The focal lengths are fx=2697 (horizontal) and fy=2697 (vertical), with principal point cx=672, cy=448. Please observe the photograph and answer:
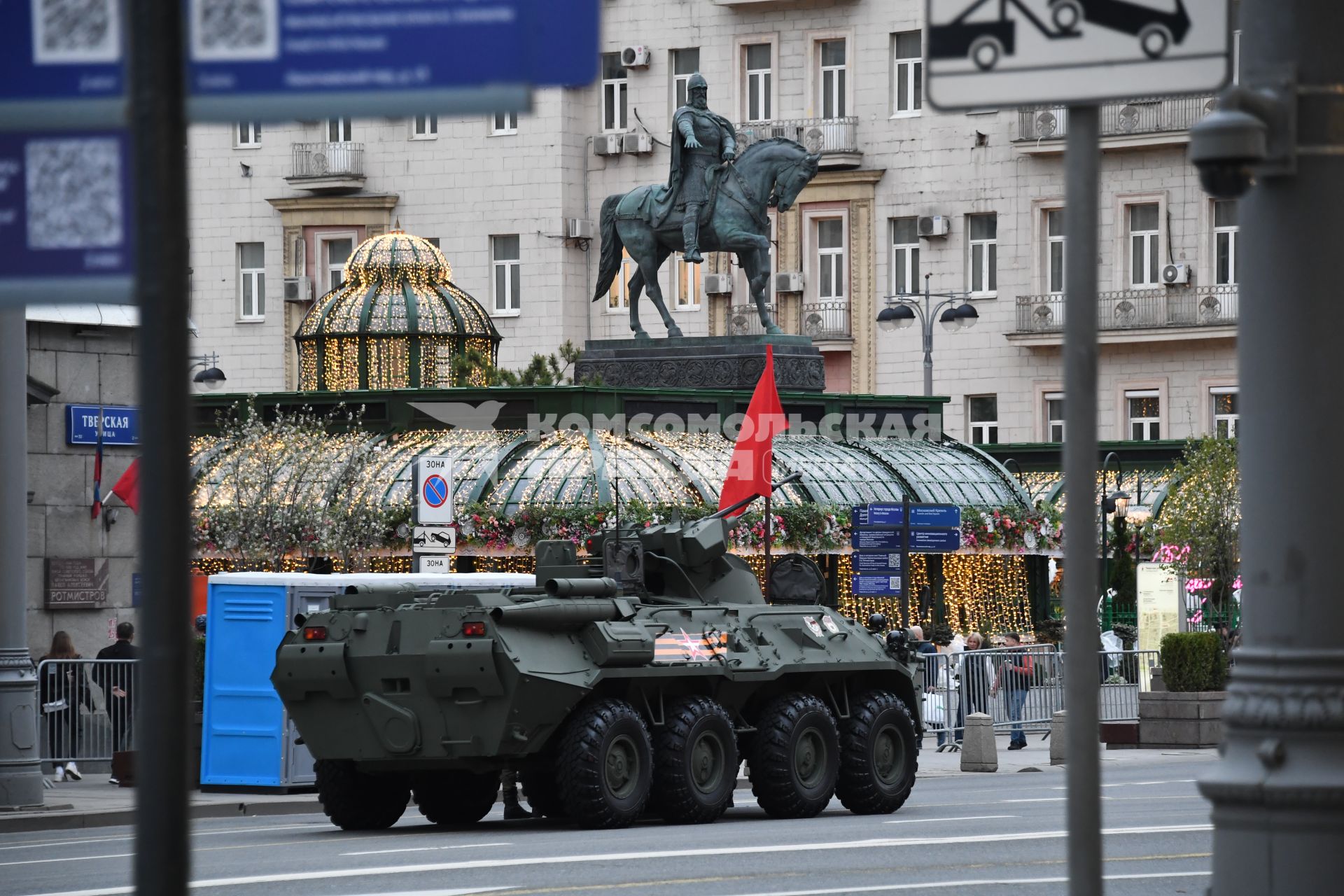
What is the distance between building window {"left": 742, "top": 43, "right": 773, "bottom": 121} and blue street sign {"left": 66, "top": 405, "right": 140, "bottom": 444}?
1312 inches

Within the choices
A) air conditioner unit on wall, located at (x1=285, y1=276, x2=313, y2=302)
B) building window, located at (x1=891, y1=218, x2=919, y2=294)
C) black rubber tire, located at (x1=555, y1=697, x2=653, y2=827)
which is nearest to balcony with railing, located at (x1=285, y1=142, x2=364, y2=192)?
air conditioner unit on wall, located at (x1=285, y1=276, x2=313, y2=302)

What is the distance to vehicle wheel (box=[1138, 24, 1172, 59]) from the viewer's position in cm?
618

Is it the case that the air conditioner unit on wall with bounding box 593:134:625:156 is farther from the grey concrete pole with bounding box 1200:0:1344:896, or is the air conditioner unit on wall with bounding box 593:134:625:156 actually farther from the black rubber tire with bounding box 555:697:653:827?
the grey concrete pole with bounding box 1200:0:1344:896

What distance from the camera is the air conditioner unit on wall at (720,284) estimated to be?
2340 inches

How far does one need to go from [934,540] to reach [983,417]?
91.3ft

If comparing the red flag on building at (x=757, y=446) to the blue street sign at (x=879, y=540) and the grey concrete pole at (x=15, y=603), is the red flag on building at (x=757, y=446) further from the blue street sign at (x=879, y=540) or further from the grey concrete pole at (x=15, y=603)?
the grey concrete pole at (x=15, y=603)

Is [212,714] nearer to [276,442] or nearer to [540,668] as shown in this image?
[540,668]

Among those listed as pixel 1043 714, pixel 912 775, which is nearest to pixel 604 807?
pixel 912 775

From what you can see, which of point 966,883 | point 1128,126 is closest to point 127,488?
point 966,883

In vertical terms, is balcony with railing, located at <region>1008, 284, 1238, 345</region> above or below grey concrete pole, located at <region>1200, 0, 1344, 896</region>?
above

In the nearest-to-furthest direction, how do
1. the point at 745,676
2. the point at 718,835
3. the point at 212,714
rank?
the point at 718,835, the point at 745,676, the point at 212,714

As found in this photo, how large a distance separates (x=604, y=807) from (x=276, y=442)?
20357 mm

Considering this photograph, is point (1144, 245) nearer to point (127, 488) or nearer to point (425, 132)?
point (425, 132)

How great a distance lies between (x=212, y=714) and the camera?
23.6 m
